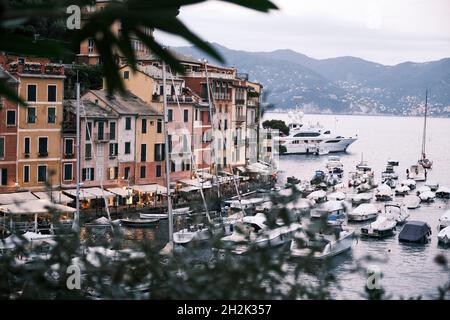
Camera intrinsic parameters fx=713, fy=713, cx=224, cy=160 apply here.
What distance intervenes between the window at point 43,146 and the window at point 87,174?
7.02 ft

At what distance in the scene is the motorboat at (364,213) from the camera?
3334cm

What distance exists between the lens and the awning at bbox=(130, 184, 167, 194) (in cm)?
3200

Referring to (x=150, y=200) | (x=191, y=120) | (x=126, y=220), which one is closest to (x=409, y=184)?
(x=191, y=120)

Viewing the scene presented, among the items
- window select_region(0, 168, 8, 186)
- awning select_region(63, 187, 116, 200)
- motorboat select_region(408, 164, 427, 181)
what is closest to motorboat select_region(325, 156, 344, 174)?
motorboat select_region(408, 164, 427, 181)

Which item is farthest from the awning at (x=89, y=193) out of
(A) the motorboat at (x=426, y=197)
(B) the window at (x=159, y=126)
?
(A) the motorboat at (x=426, y=197)

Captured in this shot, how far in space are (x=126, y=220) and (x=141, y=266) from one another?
24.9 meters

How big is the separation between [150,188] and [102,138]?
125 inches

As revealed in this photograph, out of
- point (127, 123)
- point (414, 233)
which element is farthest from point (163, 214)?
point (414, 233)

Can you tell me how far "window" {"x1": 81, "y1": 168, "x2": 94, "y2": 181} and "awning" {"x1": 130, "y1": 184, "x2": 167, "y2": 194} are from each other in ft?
6.30

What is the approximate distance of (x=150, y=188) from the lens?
107 feet

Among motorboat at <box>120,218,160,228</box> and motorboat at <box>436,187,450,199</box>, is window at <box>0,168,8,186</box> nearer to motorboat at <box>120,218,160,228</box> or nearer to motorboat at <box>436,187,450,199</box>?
motorboat at <box>120,218,160,228</box>

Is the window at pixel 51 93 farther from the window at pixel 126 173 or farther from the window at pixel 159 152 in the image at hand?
the window at pixel 159 152

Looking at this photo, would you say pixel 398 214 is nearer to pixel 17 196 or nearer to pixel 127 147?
pixel 127 147

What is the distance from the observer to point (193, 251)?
3.53 meters
